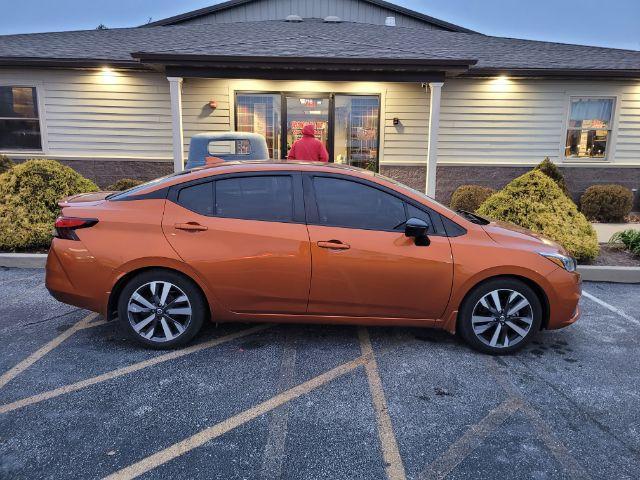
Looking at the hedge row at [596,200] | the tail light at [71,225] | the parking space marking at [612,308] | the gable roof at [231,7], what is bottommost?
the parking space marking at [612,308]

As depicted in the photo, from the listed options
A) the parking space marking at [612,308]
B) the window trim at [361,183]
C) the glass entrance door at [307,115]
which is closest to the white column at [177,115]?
the glass entrance door at [307,115]

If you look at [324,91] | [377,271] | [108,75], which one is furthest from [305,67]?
[377,271]

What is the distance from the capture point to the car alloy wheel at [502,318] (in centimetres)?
390

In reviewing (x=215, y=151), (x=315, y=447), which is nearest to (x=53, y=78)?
(x=215, y=151)

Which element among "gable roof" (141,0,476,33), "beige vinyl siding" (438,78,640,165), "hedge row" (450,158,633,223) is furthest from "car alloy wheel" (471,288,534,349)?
"gable roof" (141,0,476,33)

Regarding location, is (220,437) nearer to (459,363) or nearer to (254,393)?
(254,393)

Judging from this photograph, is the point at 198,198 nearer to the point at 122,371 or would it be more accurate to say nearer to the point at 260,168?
the point at 260,168

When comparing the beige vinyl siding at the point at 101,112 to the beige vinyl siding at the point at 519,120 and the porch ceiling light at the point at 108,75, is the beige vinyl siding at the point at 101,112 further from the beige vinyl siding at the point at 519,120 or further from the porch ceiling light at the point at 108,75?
the beige vinyl siding at the point at 519,120

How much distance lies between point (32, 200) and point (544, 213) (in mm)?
7336

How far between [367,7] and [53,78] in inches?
403

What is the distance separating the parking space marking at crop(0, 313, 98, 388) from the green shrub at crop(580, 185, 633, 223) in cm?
1050

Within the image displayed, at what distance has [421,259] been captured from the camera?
12.5 ft

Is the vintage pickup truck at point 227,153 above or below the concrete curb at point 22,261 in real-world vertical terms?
above

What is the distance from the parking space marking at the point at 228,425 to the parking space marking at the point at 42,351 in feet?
4.90
